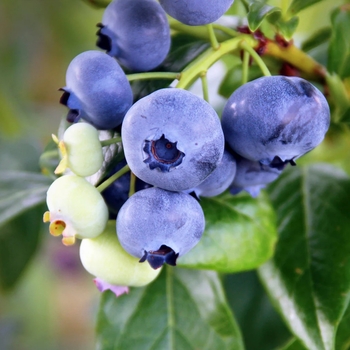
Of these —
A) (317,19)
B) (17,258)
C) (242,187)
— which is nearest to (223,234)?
(242,187)

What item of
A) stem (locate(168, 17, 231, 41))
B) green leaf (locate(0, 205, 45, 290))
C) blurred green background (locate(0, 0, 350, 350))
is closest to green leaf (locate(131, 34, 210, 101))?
stem (locate(168, 17, 231, 41))

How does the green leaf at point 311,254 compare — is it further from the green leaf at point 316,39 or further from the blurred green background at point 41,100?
the blurred green background at point 41,100

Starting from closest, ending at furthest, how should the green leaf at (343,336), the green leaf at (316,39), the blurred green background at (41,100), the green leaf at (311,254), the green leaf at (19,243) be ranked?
the green leaf at (311,254), the green leaf at (343,336), the green leaf at (316,39), the green leaf at (19,243), the blurred green background at (41,100)

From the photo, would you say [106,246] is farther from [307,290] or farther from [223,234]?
[307,290]

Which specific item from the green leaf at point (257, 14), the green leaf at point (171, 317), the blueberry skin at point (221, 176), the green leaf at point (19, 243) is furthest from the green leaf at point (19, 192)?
the green leaf at point (257, 14)

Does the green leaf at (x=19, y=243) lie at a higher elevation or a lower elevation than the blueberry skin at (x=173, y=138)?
lower
